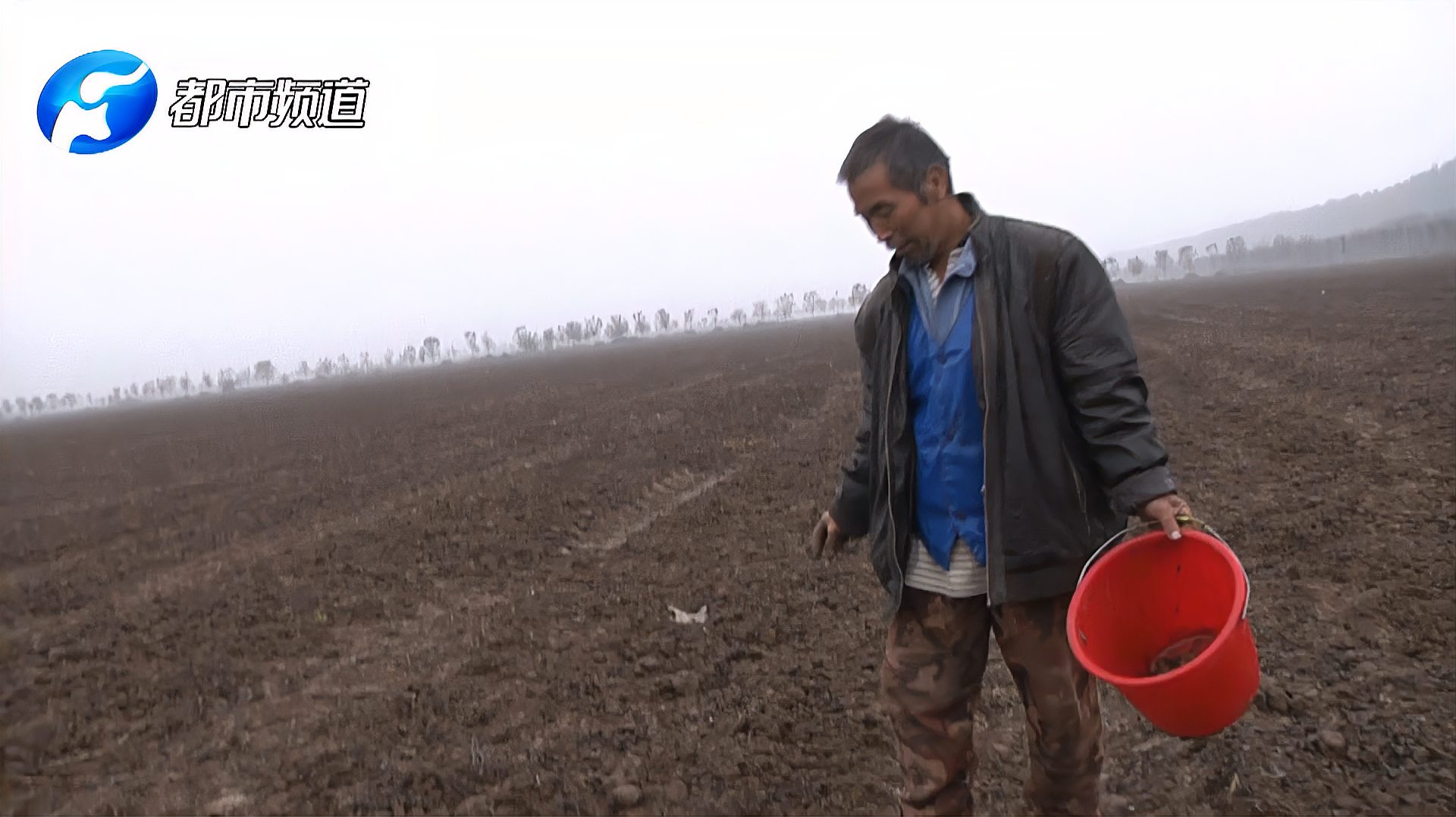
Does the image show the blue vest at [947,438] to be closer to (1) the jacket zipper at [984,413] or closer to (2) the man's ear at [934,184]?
(1) the jacket zipper at [984,413]

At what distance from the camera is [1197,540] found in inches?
77.0

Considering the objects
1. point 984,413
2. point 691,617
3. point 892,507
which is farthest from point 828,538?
point 691,617

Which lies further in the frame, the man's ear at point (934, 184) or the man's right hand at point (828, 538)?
the man's right hand at point (828, 538)

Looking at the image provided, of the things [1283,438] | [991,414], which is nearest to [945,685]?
[991,414]

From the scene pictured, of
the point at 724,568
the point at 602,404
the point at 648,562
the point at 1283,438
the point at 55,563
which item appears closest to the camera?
the point at 724,568

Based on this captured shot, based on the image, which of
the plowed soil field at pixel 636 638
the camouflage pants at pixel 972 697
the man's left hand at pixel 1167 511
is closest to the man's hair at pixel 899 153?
the man's left hand at pixel 1167 511

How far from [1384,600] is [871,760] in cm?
267

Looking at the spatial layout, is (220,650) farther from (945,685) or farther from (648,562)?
(945,685)

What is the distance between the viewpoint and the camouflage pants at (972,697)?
195 cm

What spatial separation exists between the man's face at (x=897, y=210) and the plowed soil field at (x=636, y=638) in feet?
6.73

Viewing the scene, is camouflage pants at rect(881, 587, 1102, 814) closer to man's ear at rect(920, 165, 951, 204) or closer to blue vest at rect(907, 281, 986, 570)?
blue vest at rect(907, 281, 986, 570)

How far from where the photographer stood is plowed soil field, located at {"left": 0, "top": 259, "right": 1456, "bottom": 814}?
10.3 feet

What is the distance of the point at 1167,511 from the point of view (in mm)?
1802

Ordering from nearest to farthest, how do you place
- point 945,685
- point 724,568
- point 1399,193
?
1. point 945,685
2. point 724,568
3. point 1399,193
